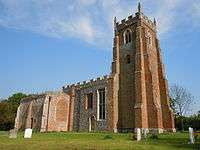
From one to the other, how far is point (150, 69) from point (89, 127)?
12.7 m

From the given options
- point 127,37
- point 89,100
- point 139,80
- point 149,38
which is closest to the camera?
point 139,80

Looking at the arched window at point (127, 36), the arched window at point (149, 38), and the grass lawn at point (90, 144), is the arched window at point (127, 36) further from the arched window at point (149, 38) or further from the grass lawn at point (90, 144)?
the grass lawn at point (90, 144)

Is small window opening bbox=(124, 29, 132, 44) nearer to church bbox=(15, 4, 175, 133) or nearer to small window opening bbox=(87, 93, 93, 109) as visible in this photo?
church bbox=(15, 4, 175, 133)

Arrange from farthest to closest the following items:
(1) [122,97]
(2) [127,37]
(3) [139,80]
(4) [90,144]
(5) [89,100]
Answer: (5) [89,100]
(2) [127,37]
(1) [122,97]
(3) [139,80]
(4) [90,144]

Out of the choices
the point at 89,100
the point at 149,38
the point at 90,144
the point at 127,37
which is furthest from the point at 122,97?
the point at 90,144

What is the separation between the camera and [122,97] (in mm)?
36938

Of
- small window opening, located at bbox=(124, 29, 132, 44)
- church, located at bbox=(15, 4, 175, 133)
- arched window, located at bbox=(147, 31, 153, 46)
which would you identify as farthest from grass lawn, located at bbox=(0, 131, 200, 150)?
small window opening, located at bbox=(124, 29, 132, 44)

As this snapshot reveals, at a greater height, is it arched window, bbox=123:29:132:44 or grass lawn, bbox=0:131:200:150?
arched window, bbox=123:29:132:44

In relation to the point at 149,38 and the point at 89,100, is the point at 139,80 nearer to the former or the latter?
the point at 149,38

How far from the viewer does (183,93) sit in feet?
174

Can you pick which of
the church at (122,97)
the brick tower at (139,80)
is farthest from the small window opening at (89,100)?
the brick tower at (139,80)

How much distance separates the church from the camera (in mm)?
34188

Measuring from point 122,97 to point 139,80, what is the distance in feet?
13.7

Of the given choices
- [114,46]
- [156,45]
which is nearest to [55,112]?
[114,46]
